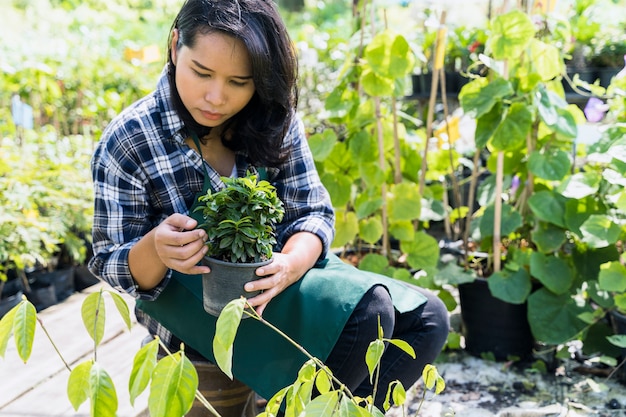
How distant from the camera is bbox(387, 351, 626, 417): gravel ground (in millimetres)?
1918

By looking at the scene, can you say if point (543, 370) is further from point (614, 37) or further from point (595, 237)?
point (614, 37)

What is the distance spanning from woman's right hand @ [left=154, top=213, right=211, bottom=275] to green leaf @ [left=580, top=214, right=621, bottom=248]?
118cm

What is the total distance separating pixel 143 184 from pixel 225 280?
34 centimetres

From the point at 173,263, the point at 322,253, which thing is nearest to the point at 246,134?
the point at 322,253

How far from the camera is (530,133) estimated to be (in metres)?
2.21

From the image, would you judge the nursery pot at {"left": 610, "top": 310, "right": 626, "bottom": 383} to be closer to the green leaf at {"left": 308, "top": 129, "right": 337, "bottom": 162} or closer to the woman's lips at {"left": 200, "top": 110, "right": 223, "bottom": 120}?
the green leaf at {"left": 308, "top": 129, "right": 337, "bottom": 162}

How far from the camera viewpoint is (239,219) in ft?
3.90

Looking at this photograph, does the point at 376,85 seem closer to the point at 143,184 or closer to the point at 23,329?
the point at 143,184

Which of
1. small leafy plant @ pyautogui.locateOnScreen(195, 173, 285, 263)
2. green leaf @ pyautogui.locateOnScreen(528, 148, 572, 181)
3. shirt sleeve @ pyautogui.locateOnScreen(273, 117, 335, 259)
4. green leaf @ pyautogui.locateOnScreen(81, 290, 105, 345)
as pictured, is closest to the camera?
green leaf @ pyautogui.locateOnScreen(81, 290, 105, 345)

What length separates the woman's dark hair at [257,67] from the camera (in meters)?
1.36

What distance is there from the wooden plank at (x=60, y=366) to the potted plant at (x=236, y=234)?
1.53 feet

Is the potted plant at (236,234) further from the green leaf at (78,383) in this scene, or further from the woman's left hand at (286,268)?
the green leaf at (78,383)

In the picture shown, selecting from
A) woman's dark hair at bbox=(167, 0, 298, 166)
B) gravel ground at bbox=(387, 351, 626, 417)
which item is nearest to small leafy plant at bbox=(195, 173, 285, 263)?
woman's dark hair at bbox=(167, 0, 298, 166)

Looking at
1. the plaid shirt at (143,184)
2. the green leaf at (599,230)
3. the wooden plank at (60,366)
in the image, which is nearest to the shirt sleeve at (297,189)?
the plaid shirt at (143,184)
